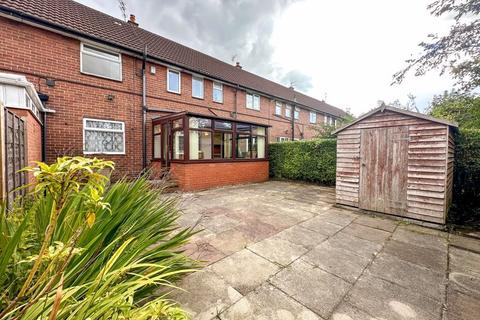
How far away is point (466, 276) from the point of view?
2398mm

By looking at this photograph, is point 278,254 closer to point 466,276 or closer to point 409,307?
point 409,307

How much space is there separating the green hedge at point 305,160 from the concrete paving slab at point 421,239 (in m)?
4.53

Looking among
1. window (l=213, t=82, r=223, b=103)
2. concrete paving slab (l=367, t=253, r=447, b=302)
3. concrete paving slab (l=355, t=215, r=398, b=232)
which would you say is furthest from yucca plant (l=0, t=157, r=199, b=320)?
window (l=213, t=82, r=223, b=103)

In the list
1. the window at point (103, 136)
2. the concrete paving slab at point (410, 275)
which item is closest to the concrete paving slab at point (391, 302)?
the concrete paving slab at point (410, 275)

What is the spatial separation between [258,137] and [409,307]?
320 inches

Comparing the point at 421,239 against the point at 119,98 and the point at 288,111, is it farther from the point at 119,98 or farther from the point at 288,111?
the point at 288,111

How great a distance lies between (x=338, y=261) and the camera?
Answer: 268 centimetres

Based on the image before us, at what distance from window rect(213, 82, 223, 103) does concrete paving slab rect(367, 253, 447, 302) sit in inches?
418

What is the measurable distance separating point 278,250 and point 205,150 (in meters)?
5.25

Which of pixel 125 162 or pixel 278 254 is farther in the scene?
pixel 125 162

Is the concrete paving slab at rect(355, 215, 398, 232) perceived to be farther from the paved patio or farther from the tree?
the tree

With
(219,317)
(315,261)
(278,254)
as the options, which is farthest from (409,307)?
(219,317)

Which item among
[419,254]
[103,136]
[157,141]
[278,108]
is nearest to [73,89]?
[103,136]

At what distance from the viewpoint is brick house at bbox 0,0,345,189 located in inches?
251
